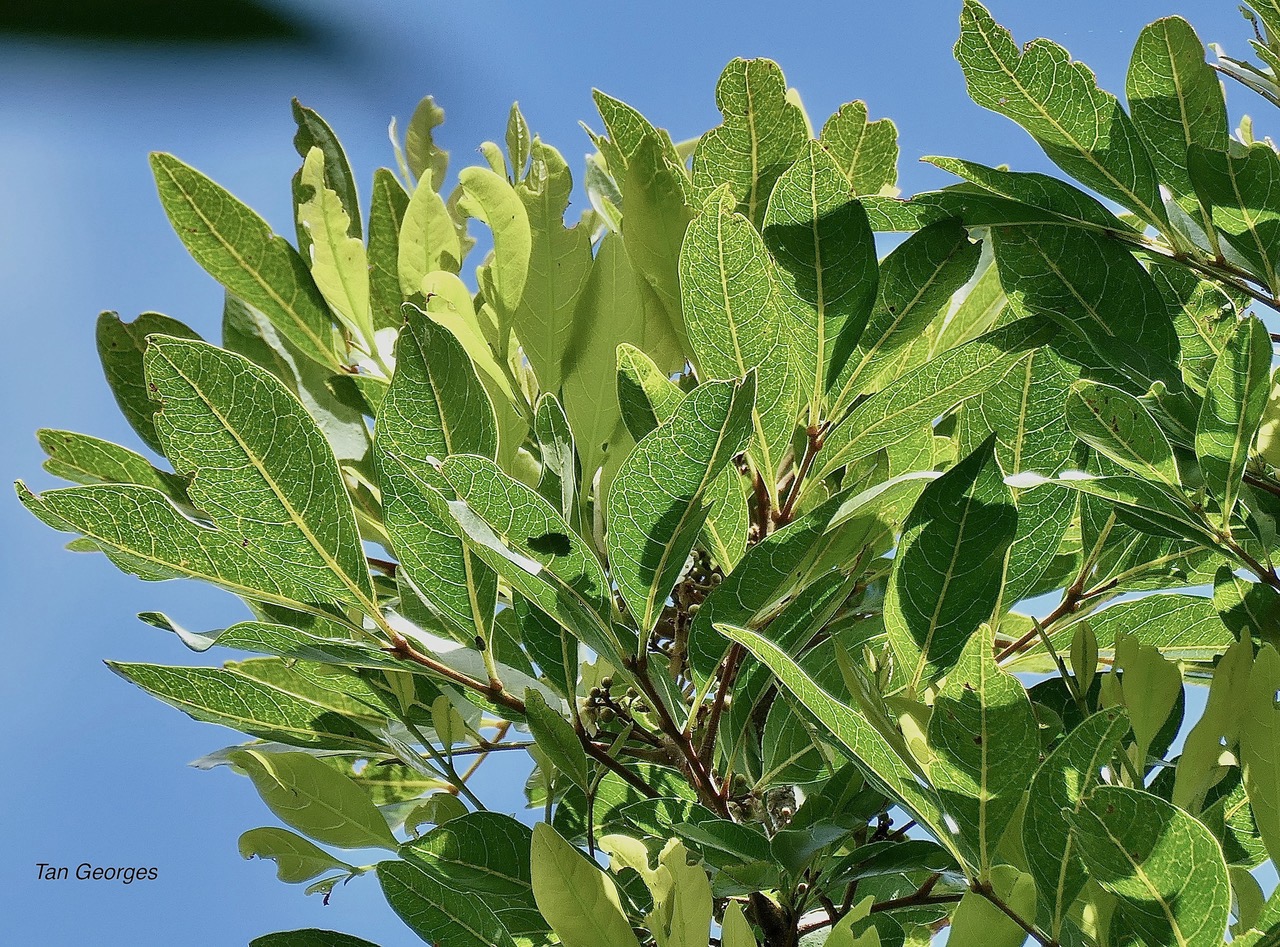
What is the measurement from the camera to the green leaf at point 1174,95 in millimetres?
645

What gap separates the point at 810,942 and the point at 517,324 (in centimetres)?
46

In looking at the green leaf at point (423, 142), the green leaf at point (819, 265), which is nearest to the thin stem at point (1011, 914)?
the green leaf at point (819, 265)

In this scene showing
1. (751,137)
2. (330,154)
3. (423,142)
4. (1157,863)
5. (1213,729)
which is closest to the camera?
(1157,863)

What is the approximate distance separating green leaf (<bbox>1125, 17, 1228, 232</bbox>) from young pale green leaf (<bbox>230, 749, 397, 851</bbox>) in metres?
0.66

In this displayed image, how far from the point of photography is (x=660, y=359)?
77 centimetres

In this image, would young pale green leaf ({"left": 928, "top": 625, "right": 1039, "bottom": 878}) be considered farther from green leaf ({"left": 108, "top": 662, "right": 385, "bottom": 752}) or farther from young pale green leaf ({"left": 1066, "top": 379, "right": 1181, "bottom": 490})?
green leaf ({"left": 108, "top": 662, "right": 385, "bottom": 752})

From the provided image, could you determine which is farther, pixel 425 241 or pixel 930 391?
pixel 425 241

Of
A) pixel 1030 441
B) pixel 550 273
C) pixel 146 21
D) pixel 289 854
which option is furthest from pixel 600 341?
pixel 146 21

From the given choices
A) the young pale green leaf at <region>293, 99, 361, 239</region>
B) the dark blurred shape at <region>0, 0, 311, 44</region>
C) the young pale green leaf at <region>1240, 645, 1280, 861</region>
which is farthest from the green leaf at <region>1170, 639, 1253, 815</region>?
the dark blurred shape at <region>0, 0, 311, 44</region>

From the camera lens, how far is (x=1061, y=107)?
2.21ft

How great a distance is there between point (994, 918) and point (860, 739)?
94mm

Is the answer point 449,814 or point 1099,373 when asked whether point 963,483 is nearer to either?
point 1099,373

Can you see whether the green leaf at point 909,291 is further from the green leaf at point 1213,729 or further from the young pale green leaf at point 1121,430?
the green leaf at point 1213,729

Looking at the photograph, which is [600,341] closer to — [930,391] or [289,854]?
[930,391]
